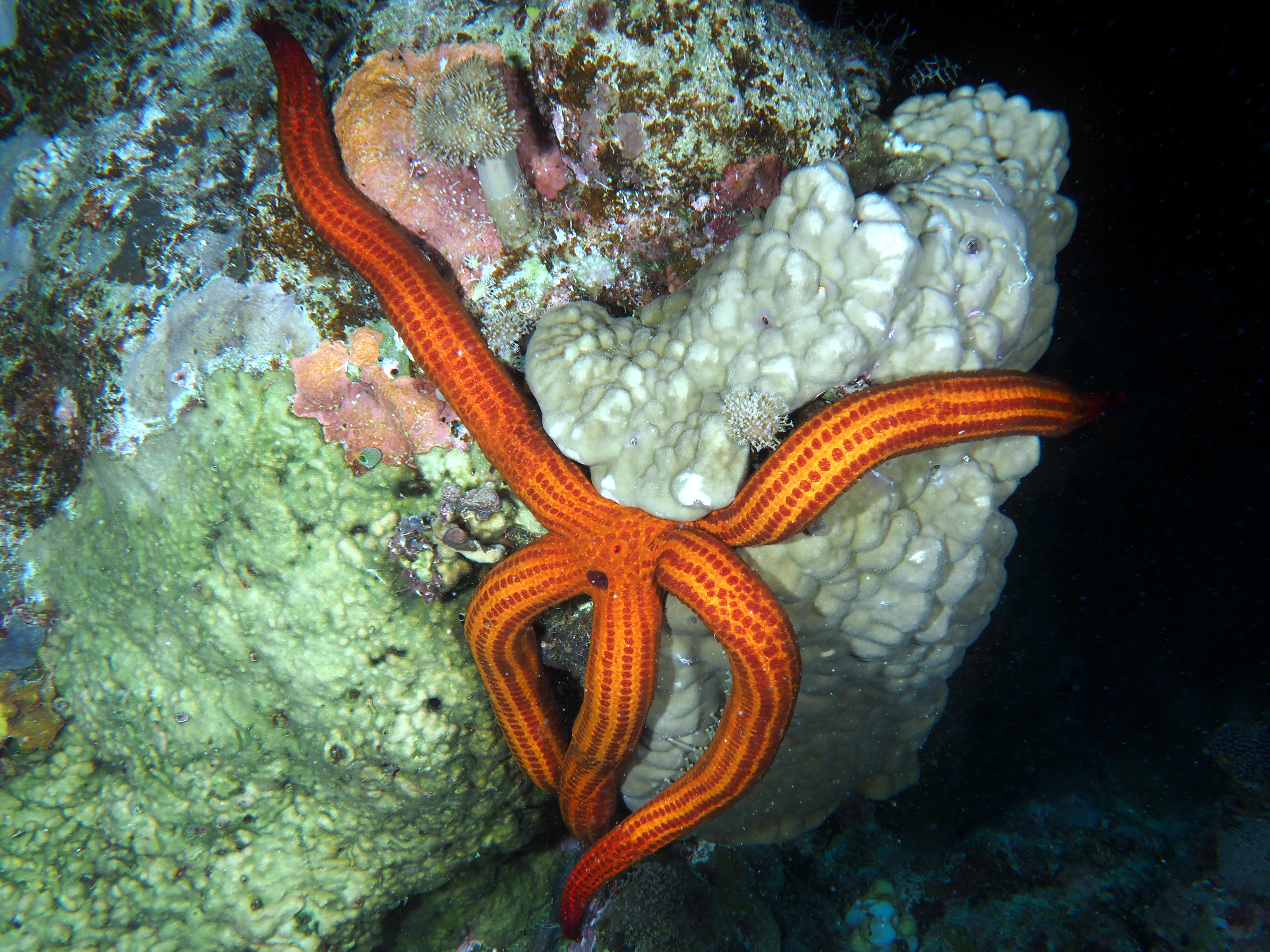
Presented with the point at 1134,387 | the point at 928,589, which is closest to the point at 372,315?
the point at 928,589

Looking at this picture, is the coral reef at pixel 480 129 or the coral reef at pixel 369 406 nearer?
the coral reef at pixel 480 129

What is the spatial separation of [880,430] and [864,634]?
149 cm

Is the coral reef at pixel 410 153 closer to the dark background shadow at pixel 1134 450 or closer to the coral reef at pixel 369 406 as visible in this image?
the coral reef at pixel 369 406

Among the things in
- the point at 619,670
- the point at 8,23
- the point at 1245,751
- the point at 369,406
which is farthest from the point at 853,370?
the point at 1245,751

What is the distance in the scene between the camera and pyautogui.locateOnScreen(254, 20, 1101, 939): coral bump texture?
7.74 ft

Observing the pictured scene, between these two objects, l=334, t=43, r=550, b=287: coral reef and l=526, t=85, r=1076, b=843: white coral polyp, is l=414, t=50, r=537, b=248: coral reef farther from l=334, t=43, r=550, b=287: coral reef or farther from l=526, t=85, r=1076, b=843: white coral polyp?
l=526, t=85, r=1076, b=843: white coral polyp

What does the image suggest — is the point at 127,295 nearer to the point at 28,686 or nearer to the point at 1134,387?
the point at 28,686

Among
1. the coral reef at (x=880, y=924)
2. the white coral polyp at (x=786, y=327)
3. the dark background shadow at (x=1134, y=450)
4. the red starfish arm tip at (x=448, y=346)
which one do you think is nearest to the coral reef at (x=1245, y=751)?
the dark background shadow at (x=1134, y=450)

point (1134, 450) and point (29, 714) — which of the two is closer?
point (29, 714)

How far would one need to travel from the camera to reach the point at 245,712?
150 inches

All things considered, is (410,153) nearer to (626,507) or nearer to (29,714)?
(626,507)

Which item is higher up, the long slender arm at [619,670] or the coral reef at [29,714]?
the coral reef at [29,714]

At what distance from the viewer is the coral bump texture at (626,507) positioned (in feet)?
7.74

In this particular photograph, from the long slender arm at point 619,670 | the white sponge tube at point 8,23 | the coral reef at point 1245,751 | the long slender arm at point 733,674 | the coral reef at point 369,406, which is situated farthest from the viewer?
the coral reef at point 1245,751
